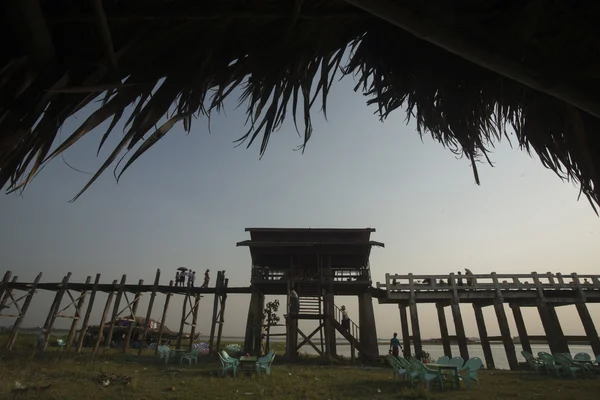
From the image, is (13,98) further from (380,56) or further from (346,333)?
(346,333)

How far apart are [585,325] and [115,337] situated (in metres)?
35.7

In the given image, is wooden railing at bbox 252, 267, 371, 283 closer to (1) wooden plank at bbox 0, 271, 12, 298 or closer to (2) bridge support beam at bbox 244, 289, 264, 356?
(2) bridge support beam at bbox 244, 289, 264, 356

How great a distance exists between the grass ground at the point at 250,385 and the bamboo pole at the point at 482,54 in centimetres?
840

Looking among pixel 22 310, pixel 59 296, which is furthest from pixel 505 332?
pixel 22 310

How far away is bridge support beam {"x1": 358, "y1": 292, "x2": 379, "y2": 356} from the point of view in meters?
16.6

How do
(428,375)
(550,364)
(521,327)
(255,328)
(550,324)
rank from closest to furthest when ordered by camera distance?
(428,375) → (550,364) → (550,324) → (255,328) → (521,327)

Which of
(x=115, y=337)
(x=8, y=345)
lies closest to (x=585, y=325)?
(x=8, y=345)

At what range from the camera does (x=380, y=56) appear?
94.1 inches

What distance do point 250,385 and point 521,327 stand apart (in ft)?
53.2

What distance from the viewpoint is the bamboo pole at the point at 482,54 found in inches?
53.3

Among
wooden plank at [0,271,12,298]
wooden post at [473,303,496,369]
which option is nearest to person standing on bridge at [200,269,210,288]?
wooden plank at [0,271,12,298]

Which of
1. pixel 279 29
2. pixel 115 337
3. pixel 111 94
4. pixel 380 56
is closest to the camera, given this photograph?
pixel 111 94

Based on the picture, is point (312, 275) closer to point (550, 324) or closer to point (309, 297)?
point (309, 297)

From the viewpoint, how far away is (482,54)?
4.80ft
